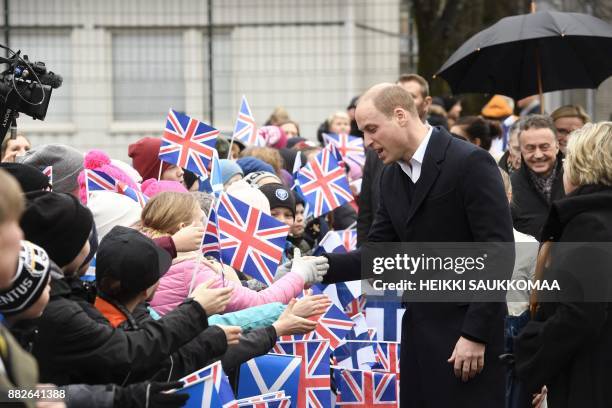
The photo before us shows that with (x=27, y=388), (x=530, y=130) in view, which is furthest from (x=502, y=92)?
(x=27, y=388)

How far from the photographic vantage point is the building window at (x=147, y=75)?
17422 millimetres

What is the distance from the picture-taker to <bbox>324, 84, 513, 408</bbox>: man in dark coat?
5.39 meters

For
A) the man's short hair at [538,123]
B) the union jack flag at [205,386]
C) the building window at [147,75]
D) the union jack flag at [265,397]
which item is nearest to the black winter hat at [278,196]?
the man's short hair at [538,123]

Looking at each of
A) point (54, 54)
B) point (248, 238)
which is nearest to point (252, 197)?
point (248, 238)

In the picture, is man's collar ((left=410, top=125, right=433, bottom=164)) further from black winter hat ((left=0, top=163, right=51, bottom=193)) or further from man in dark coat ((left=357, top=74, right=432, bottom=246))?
man in dark coat ((left=357, top=74, right=432, bottom=246))

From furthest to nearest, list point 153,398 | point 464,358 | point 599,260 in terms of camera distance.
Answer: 1. point 464,358
2. point 599,260
3. point 153,398

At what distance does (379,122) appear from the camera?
5.61 metres

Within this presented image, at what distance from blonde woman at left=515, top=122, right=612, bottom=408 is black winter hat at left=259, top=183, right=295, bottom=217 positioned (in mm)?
2351

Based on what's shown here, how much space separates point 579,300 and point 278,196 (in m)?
2.70

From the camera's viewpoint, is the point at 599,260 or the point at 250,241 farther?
the point at 250,241

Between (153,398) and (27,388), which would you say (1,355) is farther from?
(153,398)

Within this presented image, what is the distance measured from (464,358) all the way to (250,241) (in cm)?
129

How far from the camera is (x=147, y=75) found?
1769 centimetres

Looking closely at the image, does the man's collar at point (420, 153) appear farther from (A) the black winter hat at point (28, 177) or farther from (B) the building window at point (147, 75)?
(B) the building window at point (147, 75)
